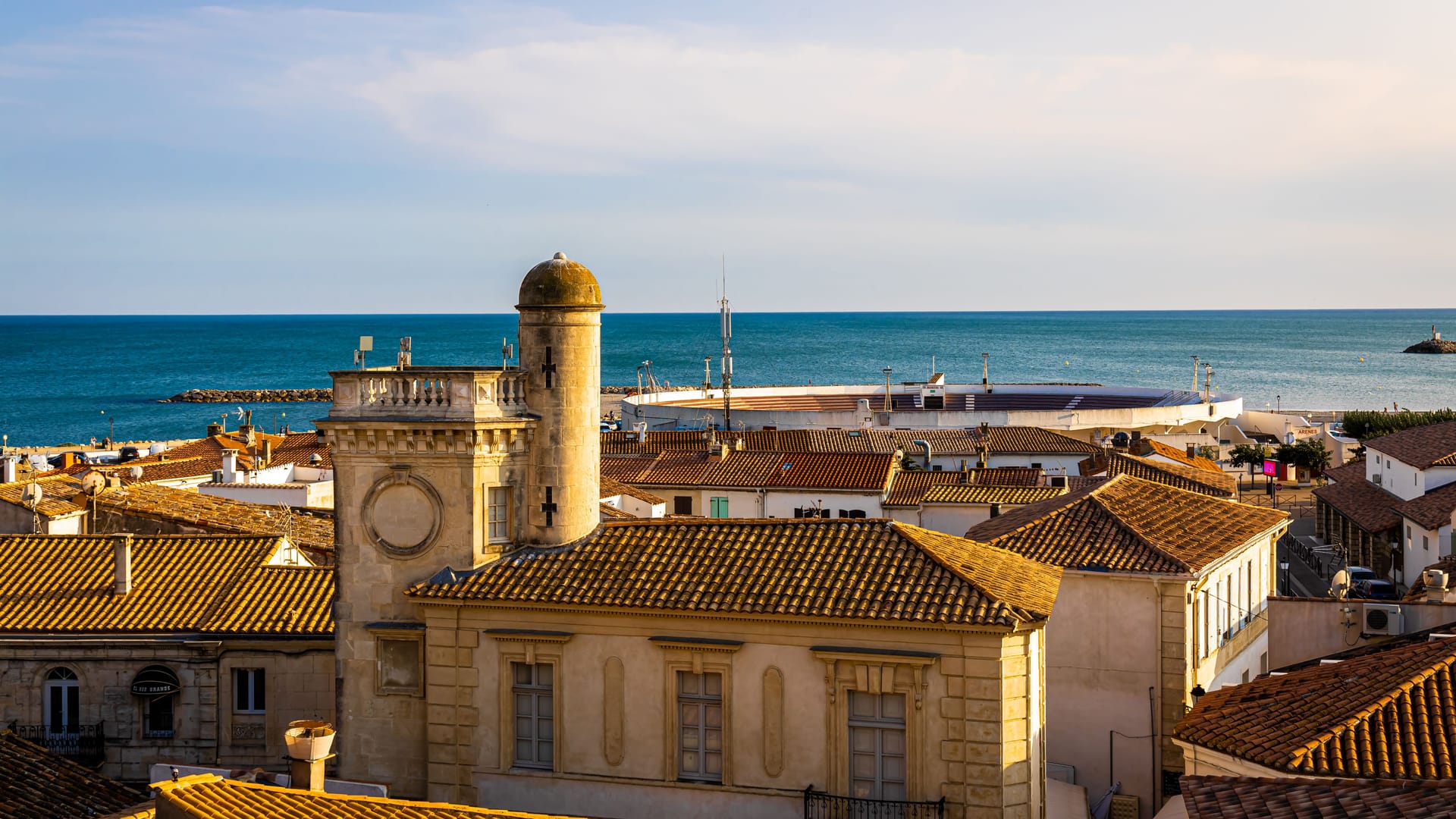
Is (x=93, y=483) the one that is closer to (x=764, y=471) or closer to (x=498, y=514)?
(x=498, y=514)

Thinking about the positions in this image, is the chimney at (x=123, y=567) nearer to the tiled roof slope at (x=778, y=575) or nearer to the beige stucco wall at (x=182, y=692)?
the beige stucco wall at (x=182, y=692)

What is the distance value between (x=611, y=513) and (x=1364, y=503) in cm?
2833

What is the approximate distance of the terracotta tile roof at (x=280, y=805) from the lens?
57.4 ft

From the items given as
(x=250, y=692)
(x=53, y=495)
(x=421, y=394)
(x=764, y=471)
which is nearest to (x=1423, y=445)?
(x=764, y=471)

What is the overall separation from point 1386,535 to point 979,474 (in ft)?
44.3

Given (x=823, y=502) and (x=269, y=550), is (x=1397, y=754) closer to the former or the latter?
(x=269, y=550)

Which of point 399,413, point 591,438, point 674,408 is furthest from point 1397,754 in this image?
point 674,408

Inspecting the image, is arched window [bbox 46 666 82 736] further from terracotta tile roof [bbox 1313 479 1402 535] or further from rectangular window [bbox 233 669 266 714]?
terracotta tile roof [bbox 1313 479 1402 535]

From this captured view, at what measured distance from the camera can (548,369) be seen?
84.5 feet

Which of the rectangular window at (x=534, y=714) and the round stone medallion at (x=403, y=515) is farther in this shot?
the round stone medallion at (x=403, y=515)

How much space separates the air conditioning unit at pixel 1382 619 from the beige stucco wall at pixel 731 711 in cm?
927

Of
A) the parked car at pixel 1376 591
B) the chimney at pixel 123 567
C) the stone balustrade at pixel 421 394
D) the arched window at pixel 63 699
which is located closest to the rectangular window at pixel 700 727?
the stone balustrade at pixel 421 394

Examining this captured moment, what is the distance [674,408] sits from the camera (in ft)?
318

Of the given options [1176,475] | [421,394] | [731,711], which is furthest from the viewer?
[1176,475]
